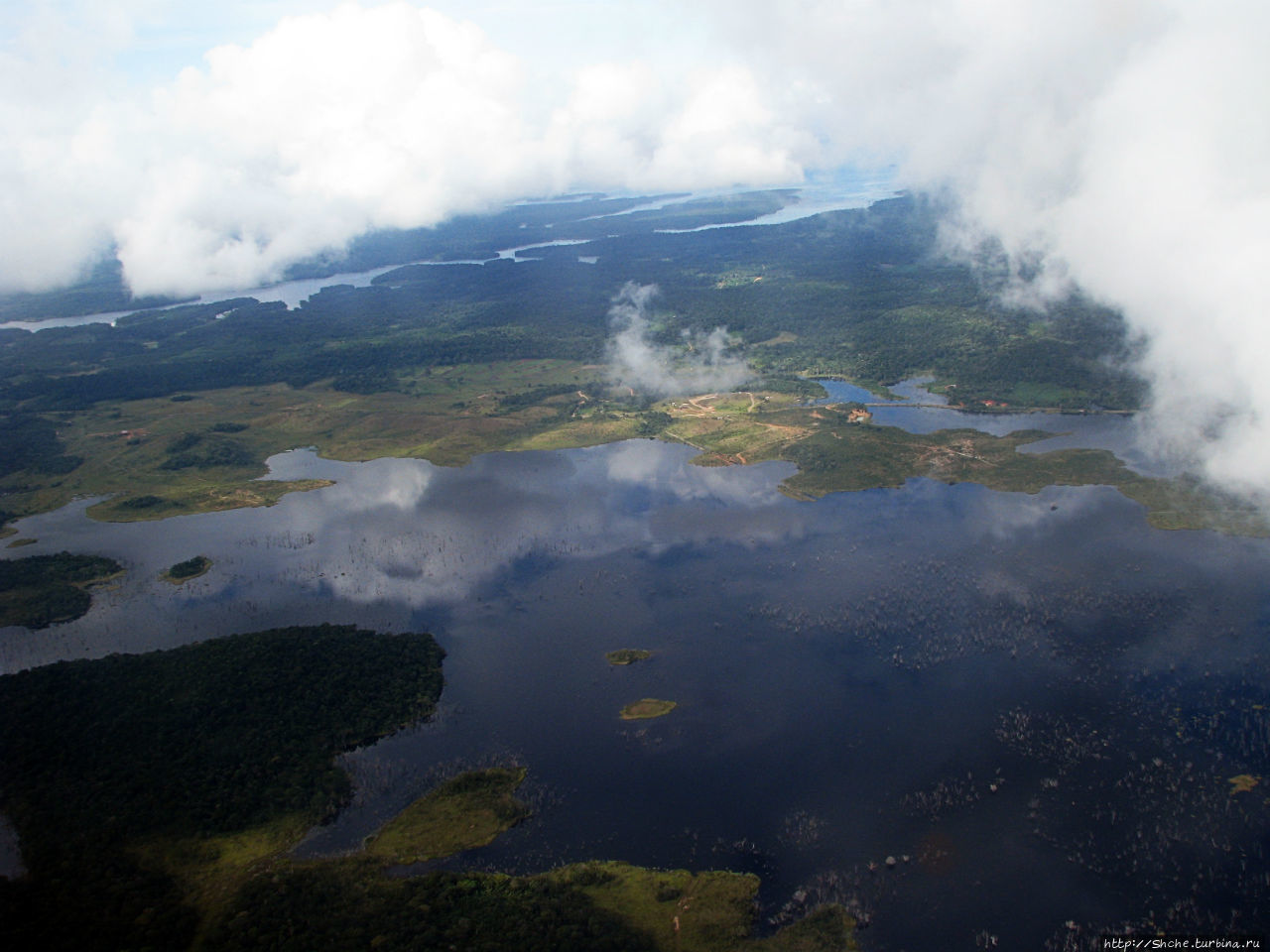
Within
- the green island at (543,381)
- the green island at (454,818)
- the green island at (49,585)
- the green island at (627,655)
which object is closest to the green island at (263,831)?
the green island at (454,818)

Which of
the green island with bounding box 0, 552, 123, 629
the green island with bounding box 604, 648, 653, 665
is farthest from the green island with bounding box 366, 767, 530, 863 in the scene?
the green island with bounding box 0, 552, 123, 629

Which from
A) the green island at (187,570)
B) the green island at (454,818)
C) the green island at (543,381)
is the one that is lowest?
the green island at (454,818)

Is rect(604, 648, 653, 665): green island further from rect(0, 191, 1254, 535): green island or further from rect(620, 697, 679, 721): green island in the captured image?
rect(0, 191, 1254, 535): green island

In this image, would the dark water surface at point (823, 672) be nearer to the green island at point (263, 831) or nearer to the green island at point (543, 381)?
the green island at point (263, 831)

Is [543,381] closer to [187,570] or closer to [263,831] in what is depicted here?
[187,570]

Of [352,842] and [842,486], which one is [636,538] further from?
[352,842]

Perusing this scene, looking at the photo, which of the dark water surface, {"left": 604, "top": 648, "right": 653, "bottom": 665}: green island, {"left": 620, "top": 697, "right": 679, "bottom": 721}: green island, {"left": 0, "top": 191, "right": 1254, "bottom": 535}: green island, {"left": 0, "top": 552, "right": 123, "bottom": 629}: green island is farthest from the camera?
{"left": 0, "top": 191, "right": 1254, "bottom": 535}: green island

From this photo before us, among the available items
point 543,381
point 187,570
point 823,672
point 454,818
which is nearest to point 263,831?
point 454,818
